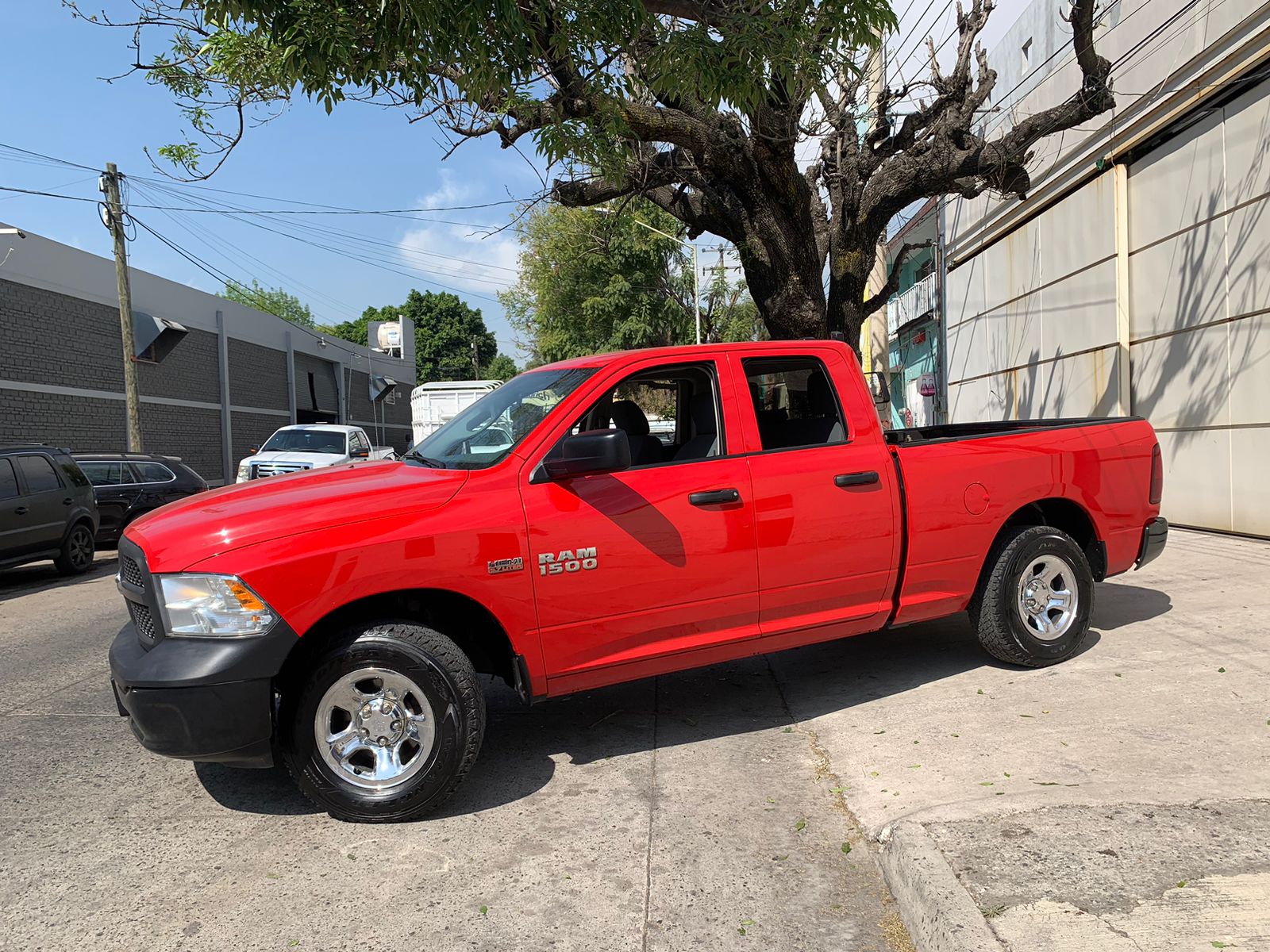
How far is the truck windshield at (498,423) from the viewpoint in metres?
4.26

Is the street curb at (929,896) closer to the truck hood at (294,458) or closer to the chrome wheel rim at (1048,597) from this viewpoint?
the chrome wheel rim at (1048,597)

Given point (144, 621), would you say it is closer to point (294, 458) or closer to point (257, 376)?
point (294, 458)

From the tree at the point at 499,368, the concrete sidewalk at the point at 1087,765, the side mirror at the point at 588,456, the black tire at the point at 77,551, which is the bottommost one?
the concrete sidewalk at the point at 1087,765

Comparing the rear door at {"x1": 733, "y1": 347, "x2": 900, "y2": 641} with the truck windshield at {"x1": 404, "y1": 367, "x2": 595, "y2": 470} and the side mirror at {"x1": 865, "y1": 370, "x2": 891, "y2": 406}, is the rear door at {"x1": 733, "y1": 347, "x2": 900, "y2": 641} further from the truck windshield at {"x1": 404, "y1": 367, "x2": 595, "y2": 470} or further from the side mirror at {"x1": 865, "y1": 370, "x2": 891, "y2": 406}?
the side mirror at {"x1": 865, "y1": 370, "x2": 891, "y2": 406}

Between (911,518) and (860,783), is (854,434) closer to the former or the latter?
(911,518)

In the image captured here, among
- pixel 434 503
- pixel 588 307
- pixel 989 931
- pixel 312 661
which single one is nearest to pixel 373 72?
pixel 434 503

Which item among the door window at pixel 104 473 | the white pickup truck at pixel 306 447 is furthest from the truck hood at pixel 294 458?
the door window at pixel 104 473

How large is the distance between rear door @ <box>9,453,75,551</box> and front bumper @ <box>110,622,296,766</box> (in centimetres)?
888

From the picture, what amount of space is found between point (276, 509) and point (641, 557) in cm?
159

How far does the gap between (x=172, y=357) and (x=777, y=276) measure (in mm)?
20402

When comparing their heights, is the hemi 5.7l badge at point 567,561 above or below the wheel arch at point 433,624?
above

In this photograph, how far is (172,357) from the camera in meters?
25.0

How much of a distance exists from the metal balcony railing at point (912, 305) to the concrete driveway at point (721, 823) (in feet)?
58.3

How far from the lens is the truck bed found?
17.7 feet
